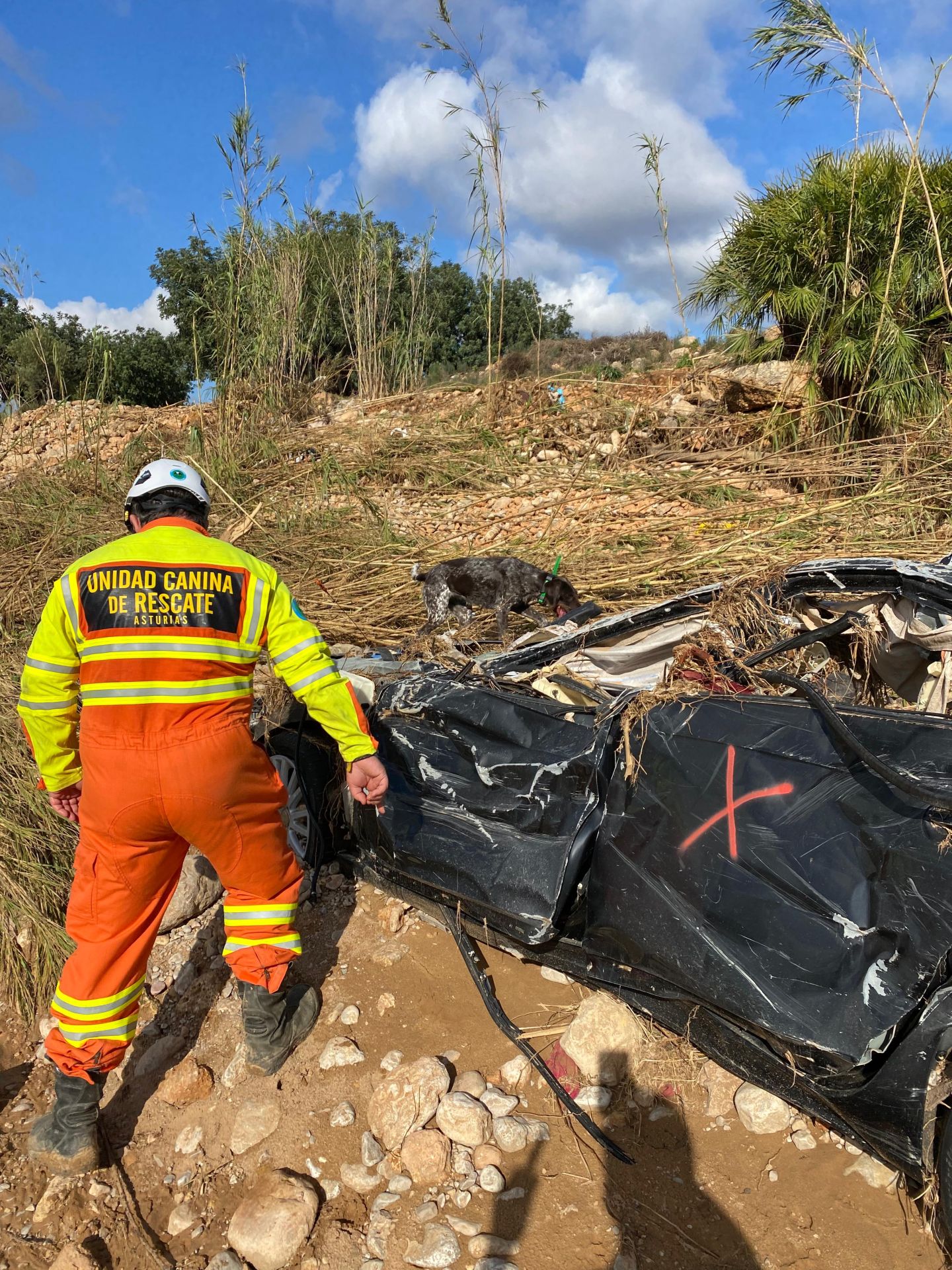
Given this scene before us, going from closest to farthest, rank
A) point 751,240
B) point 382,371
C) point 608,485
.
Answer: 1. point 608,485
2. point 751,240
3. point 382,371

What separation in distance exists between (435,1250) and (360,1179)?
30 cm

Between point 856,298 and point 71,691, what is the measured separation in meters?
7.30

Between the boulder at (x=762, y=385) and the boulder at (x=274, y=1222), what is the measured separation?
294 inches

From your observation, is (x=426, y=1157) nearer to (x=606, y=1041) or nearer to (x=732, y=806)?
(x=606, y=1041)

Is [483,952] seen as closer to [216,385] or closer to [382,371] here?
[216,385]

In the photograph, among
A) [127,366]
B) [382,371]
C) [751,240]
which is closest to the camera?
[751,240]

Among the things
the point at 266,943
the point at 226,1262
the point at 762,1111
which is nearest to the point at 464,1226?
the point at 226,1262

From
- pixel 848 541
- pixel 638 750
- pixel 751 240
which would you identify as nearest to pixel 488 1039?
pixel 638 750

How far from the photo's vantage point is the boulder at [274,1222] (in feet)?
6.27

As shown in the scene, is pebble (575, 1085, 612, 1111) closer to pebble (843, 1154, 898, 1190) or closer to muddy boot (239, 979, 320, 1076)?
pebble (843, 1154, 898, 1190)

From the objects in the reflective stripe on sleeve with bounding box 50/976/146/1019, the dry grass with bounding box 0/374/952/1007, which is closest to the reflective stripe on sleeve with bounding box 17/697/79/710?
the reflective stripe on sleeve with bounding box 50/976/146/1019

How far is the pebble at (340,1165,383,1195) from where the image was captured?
81.0 inches

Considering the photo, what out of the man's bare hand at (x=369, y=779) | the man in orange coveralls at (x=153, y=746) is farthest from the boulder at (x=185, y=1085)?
the man's bare hand at (x=369, y=779)

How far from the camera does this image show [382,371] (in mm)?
9516
